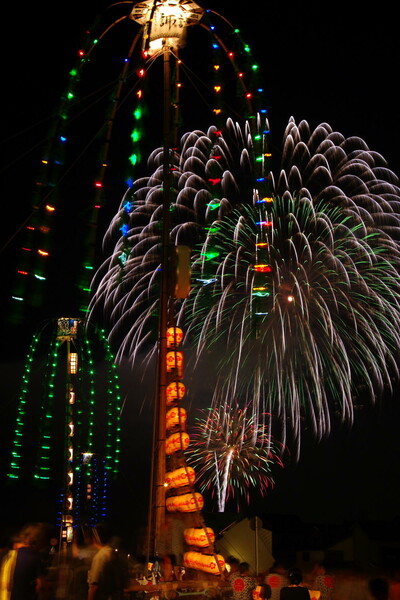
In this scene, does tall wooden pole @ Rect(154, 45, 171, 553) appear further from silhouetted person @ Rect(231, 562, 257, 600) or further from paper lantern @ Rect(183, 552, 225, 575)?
silhouetted person @ Rect(231, 562, 257, 600)

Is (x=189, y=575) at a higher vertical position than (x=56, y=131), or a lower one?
lower

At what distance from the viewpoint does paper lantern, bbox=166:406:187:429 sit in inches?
687

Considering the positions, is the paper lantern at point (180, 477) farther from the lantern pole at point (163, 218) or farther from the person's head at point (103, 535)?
the person's head at point (103, 535)

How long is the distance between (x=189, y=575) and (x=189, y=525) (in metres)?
1.15

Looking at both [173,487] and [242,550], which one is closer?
[173,487]

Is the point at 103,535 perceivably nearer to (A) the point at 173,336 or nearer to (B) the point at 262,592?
(B) the point at 262,592

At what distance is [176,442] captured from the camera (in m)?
17.5

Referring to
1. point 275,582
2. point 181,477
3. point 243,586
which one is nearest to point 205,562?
point 181,477

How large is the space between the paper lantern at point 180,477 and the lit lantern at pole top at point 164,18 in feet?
31.6

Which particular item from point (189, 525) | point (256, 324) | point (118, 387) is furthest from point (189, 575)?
point (118, 387)

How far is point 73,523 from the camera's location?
34062mm

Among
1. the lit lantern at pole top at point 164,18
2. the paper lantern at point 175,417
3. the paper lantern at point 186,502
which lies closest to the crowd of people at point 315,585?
the paper lantern at point 186,502

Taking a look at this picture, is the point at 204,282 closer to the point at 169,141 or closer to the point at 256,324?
the point at 256,324

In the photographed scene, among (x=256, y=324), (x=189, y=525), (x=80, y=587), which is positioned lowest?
(x=80, y=587)
